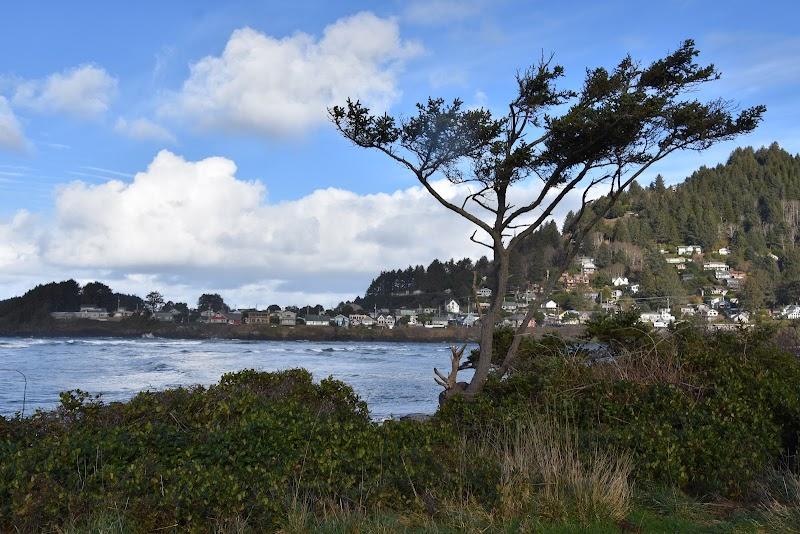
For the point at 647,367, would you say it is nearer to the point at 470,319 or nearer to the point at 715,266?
the point at 470,319

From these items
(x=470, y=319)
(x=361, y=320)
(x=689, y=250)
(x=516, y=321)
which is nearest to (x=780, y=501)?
(x=516, y=321)

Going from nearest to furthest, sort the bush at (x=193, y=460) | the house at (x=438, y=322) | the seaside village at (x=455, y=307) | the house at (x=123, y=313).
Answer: the bush at (x=193, y=460) → the seaside village at (x=455, y=307) → the house at (x=438, y=322) → the house at (x=123, y=313)

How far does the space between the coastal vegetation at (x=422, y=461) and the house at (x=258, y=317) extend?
122 meters

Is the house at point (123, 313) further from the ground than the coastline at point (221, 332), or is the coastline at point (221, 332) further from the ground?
the house at point (123, 313)

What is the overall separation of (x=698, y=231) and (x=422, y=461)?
488 feet

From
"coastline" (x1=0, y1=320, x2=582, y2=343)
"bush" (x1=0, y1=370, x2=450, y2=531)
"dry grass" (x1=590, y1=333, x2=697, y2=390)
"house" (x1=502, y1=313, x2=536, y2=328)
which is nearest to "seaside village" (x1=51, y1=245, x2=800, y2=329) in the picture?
"coastline" (x1=0, y1=320, x2=582, y2=343)

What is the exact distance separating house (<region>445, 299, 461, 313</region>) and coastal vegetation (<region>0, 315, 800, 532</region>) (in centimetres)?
10688

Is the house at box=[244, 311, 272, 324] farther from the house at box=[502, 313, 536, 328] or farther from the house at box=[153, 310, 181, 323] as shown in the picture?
the house at box=[502, 313, 536, 328]

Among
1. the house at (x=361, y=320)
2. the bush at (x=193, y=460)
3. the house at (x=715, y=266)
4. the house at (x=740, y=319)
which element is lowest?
the bush at (x=193, y=460)

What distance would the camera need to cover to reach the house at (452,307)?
11650 centimetres

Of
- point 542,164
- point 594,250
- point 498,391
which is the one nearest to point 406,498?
point 498,391

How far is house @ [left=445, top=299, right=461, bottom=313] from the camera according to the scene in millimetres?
116500

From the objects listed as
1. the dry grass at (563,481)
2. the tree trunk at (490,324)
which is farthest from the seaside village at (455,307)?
the dry grass at (563,481)

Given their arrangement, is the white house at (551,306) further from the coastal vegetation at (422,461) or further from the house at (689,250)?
the coastal vegetation at (422,461)
